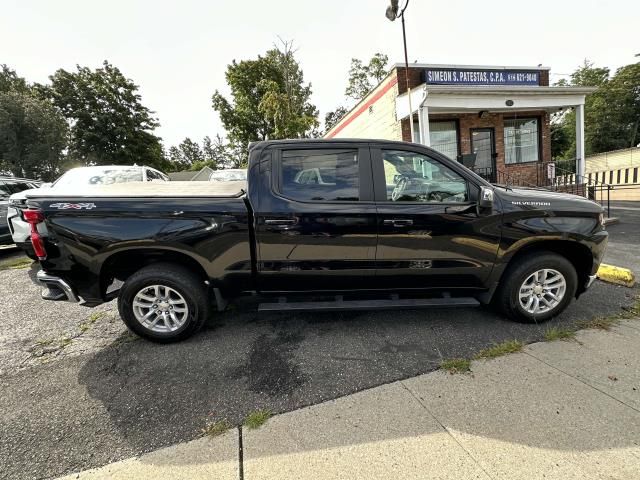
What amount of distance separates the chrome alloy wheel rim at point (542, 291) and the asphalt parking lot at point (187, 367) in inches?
8.5

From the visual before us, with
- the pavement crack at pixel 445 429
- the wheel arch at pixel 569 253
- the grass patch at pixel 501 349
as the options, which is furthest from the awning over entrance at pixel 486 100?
the pavement crack at pixel 445 429

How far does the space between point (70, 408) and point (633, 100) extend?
50384mm

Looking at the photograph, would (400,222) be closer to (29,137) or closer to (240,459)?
(240,459)

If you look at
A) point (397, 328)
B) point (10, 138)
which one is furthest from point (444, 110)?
point (10, 138)

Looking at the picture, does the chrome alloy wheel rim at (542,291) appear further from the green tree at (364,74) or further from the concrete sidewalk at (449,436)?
the green tree at (364,74)

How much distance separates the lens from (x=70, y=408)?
243 cm

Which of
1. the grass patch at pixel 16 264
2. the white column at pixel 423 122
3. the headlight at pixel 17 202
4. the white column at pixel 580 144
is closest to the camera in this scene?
the headlight at pixel 17 202

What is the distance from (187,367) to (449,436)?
2167 mm

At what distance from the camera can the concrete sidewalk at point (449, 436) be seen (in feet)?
6.02

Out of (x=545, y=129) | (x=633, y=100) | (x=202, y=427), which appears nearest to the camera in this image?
(x=202, y=427)

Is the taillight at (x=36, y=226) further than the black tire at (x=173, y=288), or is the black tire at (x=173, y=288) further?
the black tire at (x=173, y=288)

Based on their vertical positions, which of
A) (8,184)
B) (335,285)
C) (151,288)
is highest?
(8,184)

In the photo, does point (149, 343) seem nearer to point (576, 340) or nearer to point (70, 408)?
point (70, 408)

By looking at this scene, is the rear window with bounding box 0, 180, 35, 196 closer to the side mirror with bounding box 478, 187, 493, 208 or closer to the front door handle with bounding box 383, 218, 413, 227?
the front door handle with bounding box 383, 218, 413, 227
